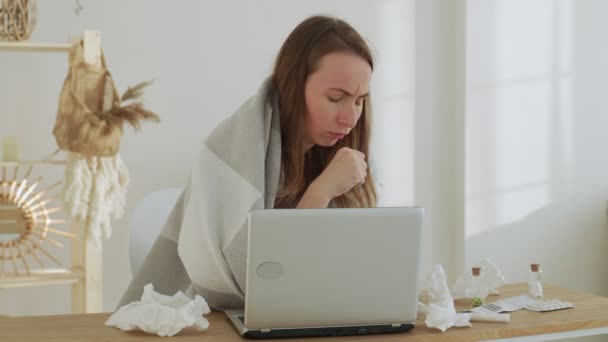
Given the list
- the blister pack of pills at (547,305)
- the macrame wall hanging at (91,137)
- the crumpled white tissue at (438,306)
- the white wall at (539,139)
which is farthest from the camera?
the white wall at (539,139)

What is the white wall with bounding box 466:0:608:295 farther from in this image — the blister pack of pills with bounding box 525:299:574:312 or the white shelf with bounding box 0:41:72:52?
the blister pack of pills with bounding box 525:299:574:312

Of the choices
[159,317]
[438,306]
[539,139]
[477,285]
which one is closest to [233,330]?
[159,317]

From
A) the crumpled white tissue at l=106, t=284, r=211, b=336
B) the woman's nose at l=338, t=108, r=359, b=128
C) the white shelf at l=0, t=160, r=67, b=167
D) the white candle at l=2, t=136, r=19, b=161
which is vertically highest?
the woman's nose at l=338, t=108, r=359, b=128

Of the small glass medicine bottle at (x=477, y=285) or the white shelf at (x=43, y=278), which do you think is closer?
the small glass medicine bottle at (x=477, y=285)

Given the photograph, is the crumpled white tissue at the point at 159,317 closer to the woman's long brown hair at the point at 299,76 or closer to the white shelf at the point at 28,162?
the woman's long brown hair at the point at 299,76

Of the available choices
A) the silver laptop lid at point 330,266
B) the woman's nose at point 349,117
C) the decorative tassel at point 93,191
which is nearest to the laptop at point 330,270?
the silver laptop lid at point 330,266

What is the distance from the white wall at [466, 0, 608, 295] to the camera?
359 centimetres

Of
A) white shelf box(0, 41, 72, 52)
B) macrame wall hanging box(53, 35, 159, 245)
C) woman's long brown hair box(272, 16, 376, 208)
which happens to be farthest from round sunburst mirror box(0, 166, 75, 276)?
woman's long brown hair box(272, 16, 376, 208)

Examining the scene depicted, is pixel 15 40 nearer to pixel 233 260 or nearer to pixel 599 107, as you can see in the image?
pixel 233 260

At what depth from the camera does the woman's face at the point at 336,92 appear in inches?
72.6

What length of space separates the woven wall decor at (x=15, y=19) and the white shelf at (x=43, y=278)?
796 mm

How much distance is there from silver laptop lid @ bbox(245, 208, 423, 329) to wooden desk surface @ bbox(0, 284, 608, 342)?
48mm

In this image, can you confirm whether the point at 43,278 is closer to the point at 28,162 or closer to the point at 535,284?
the point at 28,162

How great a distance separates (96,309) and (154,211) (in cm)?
48
